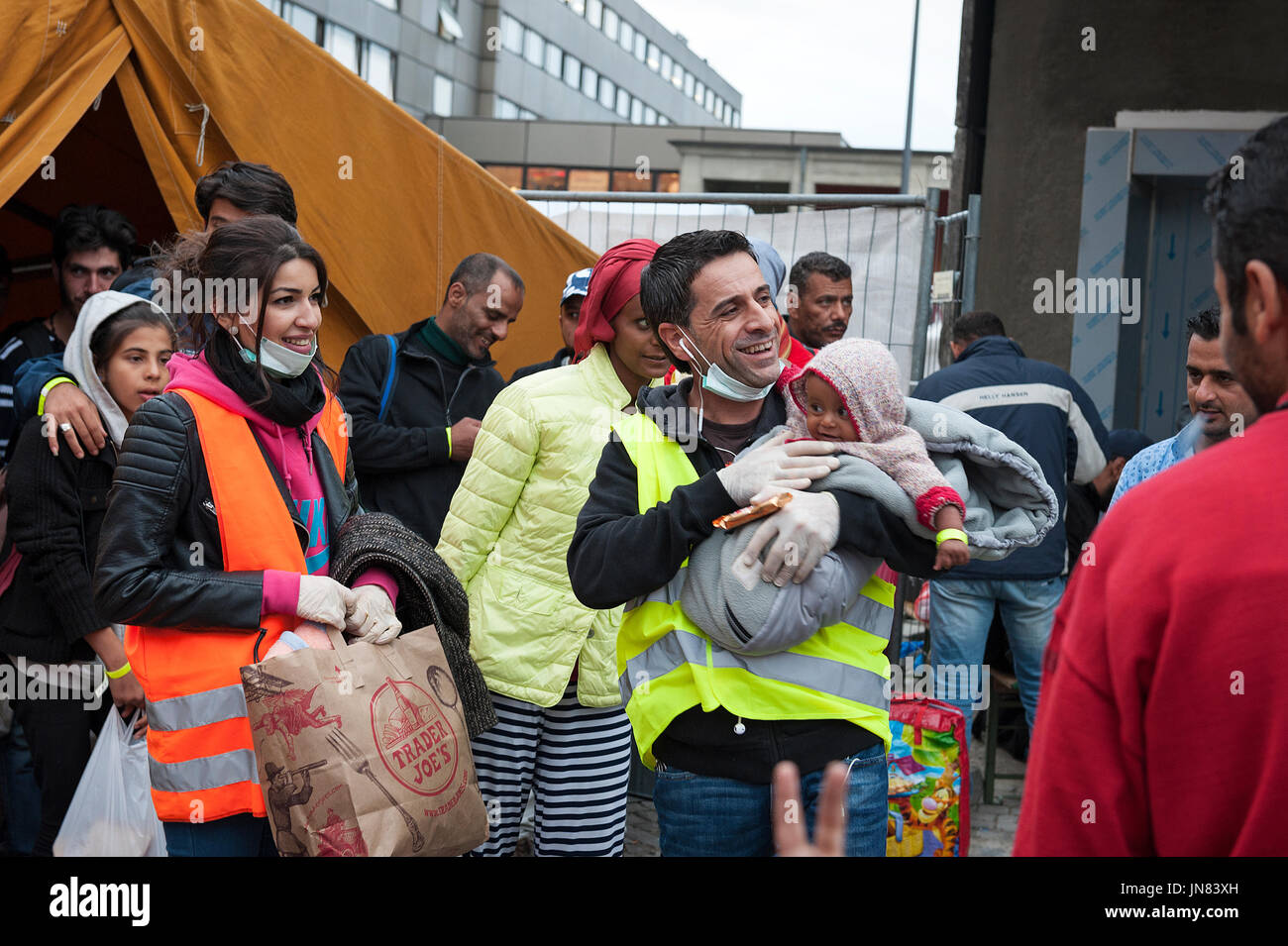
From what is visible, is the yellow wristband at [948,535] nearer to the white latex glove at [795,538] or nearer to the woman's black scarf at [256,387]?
the white latex glove at [795,538]

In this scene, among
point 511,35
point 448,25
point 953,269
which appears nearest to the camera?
point 953,269

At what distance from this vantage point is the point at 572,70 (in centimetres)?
5088

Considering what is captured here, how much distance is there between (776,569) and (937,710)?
251 cm

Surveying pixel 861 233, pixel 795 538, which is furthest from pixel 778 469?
pixel 861 233

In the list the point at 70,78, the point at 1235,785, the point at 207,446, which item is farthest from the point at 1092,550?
the point at 70,78

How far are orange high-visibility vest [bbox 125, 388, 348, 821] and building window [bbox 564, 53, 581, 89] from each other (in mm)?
50630

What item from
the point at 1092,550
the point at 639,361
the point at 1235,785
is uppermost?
the point at 639,361

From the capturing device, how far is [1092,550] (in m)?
1.29

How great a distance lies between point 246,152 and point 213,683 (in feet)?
8.66

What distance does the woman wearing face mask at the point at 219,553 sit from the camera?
8.21 feet

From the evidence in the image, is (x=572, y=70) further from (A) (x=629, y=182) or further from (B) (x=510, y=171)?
(A) (x=629, y=182)

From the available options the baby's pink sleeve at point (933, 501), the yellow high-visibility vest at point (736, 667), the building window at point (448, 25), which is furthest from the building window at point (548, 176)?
the baby's pink sleeve at point (933, 501)

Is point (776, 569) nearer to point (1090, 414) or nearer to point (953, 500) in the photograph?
point (953, 500)

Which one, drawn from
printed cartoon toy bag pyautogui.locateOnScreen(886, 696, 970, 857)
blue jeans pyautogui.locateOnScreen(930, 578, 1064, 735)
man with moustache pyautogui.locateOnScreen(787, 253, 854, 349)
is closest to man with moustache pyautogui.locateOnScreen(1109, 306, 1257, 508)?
printed cartoon toy bag pyautogui.locateOnScreen(886, 696, 970, 857)
